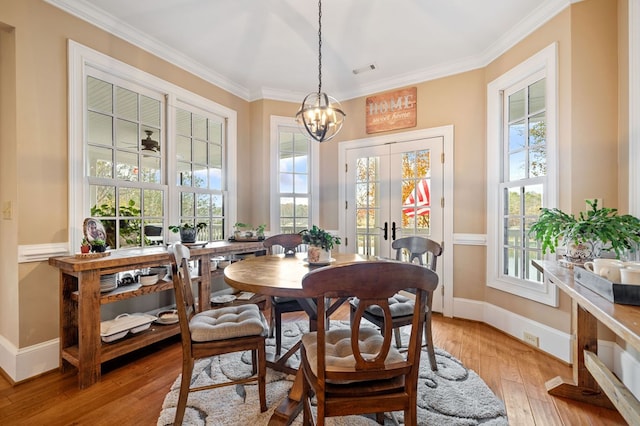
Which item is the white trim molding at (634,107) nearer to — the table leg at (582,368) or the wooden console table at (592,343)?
the wooden console table at (592,343)

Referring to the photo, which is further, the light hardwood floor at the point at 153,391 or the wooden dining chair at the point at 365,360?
the light hardwood floor at the point at 153,391

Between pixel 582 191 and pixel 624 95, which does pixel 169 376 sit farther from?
pixel 624 95

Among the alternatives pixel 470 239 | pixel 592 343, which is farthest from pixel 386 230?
pixel 592 343

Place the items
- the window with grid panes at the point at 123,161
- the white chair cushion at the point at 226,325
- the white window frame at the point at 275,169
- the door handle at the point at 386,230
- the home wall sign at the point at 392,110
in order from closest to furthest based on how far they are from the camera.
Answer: the white chair cushion at the point at 226,325
the window with grid panes at the point at 123,161
the home wall sign at the point at 392,110
the door handle at the point at 386,230
the white window frame at the point at 275,169

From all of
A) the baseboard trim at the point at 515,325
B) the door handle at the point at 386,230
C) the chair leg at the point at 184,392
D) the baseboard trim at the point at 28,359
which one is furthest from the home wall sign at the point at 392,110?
the baseboard trim at the point at 28,359

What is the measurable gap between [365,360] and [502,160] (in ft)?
9.13

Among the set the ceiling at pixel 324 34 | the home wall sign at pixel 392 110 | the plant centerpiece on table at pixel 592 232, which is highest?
the ceiling at pixel 324 34

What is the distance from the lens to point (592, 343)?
73.7 inches

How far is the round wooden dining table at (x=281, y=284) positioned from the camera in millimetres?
1479

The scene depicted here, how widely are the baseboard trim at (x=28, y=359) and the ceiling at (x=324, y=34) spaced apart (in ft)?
8.37

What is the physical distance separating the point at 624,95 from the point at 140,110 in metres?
4.03

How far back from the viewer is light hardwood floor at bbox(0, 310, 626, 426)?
1.67 meters

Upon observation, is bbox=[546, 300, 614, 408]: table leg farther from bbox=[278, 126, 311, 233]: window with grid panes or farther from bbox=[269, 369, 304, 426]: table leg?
bbox=[278, 126, 311, 233]: window with grid panes

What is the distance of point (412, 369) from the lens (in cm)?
119
